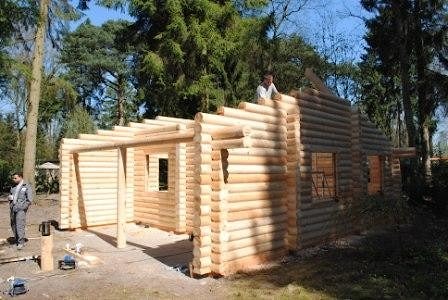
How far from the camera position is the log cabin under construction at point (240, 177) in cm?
762

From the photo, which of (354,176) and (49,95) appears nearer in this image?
(354,176)

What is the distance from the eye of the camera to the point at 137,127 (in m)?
13.6

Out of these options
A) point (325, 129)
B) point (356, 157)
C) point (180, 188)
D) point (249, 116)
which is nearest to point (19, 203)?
point (180, 188)

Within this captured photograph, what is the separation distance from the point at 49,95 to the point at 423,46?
59.5ft

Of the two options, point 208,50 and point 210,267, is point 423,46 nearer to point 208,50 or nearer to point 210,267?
point 208,50

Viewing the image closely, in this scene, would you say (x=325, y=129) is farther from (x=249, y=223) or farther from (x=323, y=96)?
(x=249, y=223)

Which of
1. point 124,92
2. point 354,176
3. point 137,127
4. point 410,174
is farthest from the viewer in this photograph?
point 124,92

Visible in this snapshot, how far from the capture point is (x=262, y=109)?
889 centimetres

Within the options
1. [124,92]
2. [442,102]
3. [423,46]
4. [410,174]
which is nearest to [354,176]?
[410,174]

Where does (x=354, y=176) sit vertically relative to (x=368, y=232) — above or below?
above

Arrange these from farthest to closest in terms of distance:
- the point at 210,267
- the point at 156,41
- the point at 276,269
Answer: the point at 156,41 < the point at 276,269 < the point at 210,267

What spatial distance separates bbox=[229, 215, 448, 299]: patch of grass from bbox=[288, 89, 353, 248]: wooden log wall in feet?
2.56

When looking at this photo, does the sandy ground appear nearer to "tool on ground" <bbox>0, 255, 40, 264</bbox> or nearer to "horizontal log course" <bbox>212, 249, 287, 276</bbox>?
"tool on ground" <bbox>0, 255, 40, 264</bbox>

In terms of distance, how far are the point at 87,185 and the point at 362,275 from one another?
866cm
